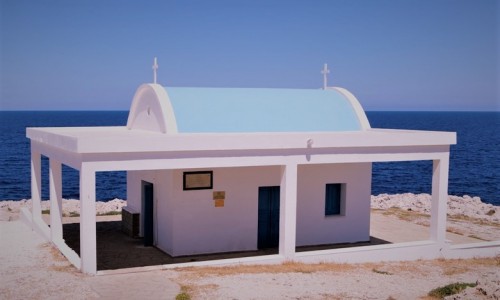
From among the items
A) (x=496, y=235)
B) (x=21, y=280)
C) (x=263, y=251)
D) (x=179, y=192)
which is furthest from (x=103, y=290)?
(x=496, y=235)

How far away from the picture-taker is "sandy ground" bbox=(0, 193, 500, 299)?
11203mm

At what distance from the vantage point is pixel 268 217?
16.8 m

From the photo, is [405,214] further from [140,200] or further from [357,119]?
[140,200]

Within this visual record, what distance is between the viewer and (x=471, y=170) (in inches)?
2395

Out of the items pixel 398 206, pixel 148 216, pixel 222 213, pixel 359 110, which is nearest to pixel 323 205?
pixel 222 213

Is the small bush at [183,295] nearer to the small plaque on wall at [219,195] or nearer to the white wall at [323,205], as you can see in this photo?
the small plaque on wall at [219,195]

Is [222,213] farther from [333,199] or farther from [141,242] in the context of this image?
[333,199]

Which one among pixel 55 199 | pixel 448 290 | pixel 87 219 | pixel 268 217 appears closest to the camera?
pixel 448 290

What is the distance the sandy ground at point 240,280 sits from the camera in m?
11.2

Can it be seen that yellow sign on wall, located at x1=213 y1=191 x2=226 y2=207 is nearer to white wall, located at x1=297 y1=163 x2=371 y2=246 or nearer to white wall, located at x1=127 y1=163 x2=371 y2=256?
white wall, located at x1=127 y1=163 x2=371 y2=256

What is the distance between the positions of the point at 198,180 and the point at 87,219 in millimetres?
3873

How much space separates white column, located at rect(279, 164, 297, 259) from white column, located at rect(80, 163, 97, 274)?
456 cm

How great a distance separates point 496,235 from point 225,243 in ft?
34.2

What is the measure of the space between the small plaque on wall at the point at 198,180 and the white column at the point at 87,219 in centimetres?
344
